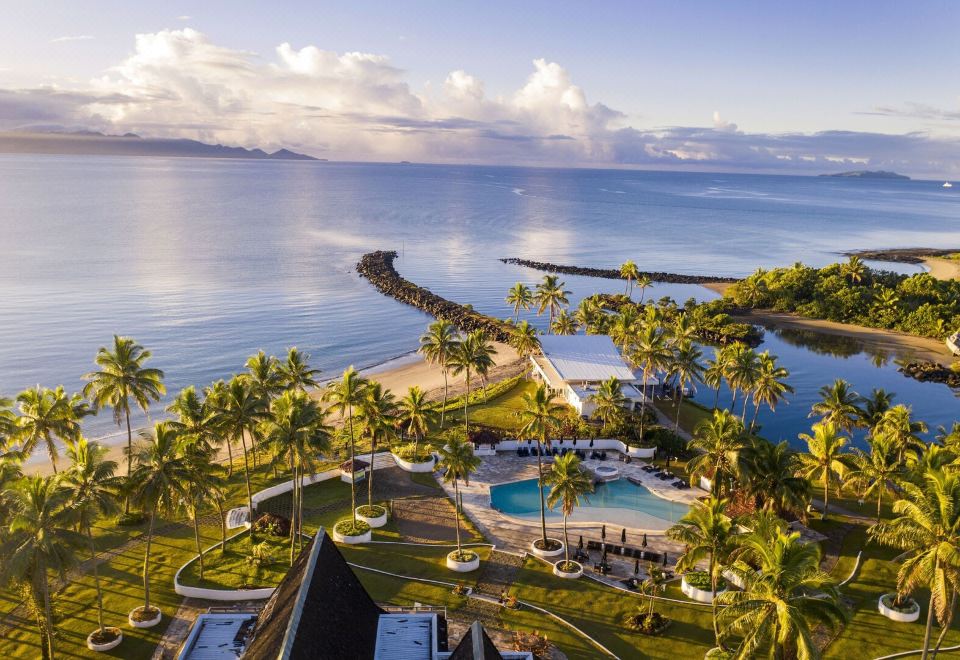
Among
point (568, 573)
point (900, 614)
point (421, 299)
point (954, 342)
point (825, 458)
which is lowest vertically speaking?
point (568, 573)

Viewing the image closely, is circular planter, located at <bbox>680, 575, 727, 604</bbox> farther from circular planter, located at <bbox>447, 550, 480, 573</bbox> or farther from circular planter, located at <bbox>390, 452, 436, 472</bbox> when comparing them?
circular planter, located at <bbox>390, 452, 436, 472</bbox>

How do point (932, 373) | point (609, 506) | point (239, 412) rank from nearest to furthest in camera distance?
point (239, 412), point (609, 506), point (932, 373)

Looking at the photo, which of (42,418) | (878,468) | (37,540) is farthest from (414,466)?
(878,468)

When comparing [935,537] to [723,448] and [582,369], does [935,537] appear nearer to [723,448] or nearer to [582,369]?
[723,448]

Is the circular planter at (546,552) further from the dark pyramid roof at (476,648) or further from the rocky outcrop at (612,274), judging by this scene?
the rocky outcrop at (612,274)

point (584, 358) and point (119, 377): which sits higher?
point (119, 377)

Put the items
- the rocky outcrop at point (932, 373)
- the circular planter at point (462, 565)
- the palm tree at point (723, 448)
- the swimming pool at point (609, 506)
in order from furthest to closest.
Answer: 1. the rocky outcrop at point (932, 373)
2. the swimming pool at point (609, 506)
3. the palm tree at point (723, 448)
4. the circular planter at point (462, 565)

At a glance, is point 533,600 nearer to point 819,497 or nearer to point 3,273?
point 819,497

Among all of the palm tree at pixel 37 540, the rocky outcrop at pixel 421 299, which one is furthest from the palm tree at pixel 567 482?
the rocky outcrop at pixel 421 299

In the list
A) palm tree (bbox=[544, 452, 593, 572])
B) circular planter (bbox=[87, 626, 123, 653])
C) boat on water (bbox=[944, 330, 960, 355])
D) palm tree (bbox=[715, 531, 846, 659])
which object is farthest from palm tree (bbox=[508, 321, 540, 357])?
boat on water (bbox=[944, 330, 960, 355])
